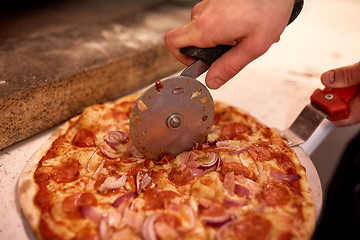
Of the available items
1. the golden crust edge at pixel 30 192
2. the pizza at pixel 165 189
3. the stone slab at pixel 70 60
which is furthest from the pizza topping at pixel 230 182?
the stone slab at pixel 70 60

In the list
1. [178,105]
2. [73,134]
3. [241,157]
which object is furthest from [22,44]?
[241,157]

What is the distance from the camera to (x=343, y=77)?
2.11 metres

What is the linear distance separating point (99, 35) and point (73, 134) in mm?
1261

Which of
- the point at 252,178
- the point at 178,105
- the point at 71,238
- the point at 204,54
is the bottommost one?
the point at 252,178

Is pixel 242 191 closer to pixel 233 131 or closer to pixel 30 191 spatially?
pixel 233 131

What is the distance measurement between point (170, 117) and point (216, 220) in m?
0.60

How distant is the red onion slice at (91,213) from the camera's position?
58.0 inches

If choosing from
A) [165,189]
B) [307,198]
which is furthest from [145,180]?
[307,198]

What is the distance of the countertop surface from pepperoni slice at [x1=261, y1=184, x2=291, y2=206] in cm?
58

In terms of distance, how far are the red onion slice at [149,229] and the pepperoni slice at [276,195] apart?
577 mm

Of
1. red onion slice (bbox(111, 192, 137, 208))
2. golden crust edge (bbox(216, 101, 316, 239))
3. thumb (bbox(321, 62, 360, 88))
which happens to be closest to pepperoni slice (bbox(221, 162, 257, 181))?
golden crust edge (bbox(216, 101, 316, 239))

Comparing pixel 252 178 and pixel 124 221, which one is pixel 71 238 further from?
pixel 252 178

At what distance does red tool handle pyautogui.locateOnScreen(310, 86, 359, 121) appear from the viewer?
2.01 m

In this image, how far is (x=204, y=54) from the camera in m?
1.66
